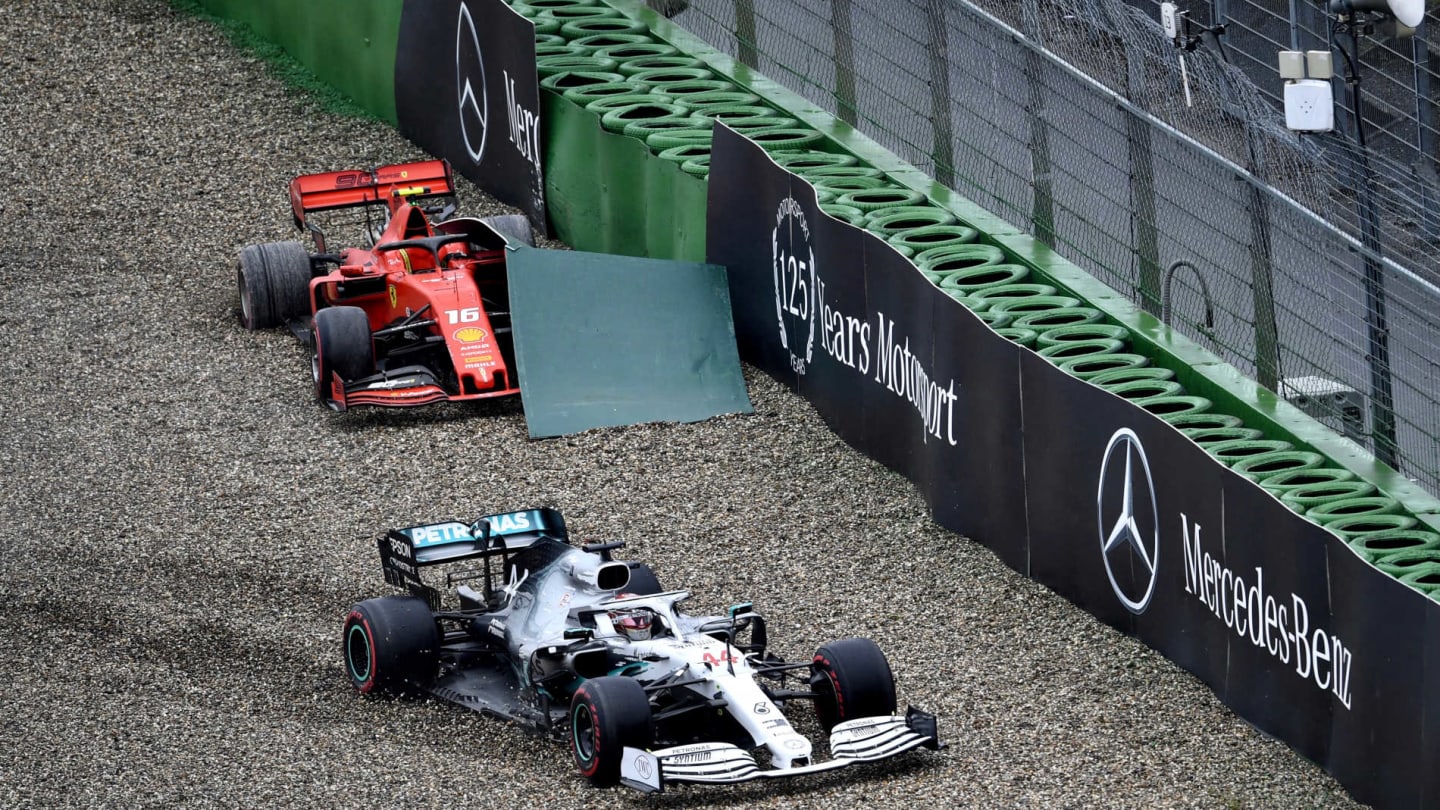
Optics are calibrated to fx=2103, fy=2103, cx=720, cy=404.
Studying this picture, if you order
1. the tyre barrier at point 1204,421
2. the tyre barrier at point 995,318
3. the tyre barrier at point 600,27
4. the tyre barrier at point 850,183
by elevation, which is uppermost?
the tyre barrier at point 600,27

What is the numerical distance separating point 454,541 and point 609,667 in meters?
1.20

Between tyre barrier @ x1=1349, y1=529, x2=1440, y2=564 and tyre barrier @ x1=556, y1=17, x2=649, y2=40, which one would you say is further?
tyre barrier @ x1=556, y1=17, x2=649, y2=40

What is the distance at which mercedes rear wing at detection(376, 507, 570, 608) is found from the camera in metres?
10.1

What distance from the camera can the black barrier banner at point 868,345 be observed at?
11336 mm

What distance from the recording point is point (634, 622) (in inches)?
377

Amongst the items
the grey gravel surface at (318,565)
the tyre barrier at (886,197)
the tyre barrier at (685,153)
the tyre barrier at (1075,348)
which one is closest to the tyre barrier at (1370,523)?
the grey gravel surface at (318,565)

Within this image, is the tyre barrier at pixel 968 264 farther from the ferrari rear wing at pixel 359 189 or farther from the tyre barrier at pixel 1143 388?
the ferrari rear wing at pixel 359 189

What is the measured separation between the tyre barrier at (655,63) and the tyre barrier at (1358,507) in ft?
26.0

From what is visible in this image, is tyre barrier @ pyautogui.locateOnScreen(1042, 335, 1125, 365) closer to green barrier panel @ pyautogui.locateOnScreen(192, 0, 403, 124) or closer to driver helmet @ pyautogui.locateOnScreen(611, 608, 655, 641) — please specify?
driver helmet @ pyautogui.locateOnScreen(611, 608, 655, 641)

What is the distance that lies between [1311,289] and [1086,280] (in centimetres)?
236

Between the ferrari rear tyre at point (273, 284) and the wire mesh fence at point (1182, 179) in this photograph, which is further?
the ferrari rear tyre at point (273, 284)

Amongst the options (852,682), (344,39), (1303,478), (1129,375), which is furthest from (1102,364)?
(344,39)

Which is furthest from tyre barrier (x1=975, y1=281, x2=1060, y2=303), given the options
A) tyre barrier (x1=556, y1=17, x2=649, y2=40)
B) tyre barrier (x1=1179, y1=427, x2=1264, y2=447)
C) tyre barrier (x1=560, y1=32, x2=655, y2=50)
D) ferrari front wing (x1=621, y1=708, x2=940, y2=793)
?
tyre barrier (x1=556, y1=17, x2=649, y2=40)

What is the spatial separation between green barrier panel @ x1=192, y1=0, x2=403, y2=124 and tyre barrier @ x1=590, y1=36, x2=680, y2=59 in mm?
2215
